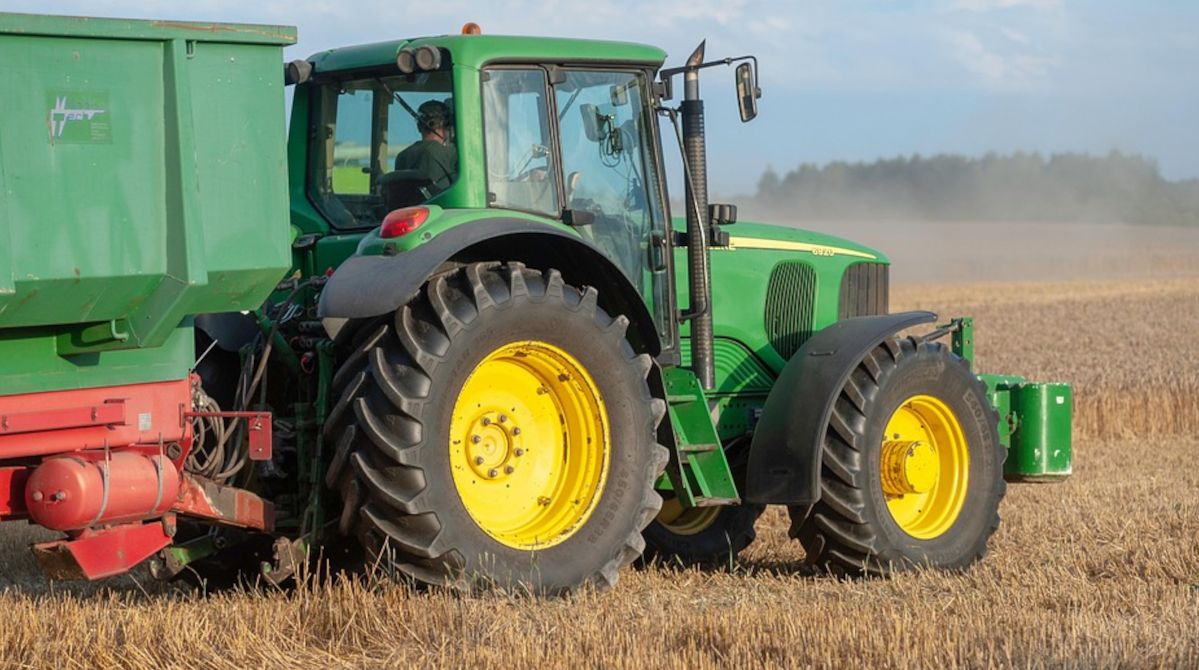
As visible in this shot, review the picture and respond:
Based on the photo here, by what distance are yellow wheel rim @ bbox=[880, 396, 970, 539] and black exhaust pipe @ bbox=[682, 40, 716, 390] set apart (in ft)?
3.50

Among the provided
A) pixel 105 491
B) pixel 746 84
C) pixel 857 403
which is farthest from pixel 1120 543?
pixel 105 491

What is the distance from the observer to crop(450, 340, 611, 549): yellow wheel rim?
6020 millimetres

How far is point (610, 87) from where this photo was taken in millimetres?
7051

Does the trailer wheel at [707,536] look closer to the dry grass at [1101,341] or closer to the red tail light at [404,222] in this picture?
the red tail light at [404,222]

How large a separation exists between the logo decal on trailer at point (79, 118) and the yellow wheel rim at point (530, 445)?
1.67 m

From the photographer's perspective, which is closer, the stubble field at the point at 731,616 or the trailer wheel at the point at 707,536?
the stubble field at the point at 731,616

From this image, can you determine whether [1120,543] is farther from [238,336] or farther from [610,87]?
[238,336]

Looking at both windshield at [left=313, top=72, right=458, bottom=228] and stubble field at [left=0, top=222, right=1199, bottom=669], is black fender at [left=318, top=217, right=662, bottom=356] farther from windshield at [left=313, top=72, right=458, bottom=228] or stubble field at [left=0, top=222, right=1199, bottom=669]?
stubble field at [left=0, top=222, right=1199, bottom=669]

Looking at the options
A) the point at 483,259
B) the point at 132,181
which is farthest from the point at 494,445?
the point at 132,181

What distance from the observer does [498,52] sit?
253 inches

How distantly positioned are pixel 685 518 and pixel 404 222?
304 centimetres

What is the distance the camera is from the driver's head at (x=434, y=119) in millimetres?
6438

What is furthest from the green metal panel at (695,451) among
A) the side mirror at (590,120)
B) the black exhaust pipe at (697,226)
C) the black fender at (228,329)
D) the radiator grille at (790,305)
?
the black fender at (228,329)

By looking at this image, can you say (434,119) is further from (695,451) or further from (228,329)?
(695,451)
